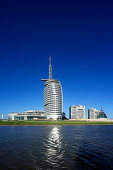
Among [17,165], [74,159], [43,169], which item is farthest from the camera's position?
[74,159]

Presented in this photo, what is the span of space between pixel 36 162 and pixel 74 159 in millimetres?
7229

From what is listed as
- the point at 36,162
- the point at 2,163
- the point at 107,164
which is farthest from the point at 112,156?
the point at 2,163

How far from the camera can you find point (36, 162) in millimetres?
25719

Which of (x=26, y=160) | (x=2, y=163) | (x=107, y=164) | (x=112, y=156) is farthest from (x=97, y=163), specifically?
(x=2, y=163)

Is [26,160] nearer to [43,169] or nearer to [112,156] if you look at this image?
[43,169]

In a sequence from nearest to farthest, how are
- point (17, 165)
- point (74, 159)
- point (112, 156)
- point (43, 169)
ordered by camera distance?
point (43, 169), point (17, 165), point (74, 159), point (112, 156)

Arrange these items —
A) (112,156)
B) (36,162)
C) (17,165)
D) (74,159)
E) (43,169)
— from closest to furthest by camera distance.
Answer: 1. (43,169)
2. (17,165)
3. (36,162)
4. (74,159)
5. (112,156)

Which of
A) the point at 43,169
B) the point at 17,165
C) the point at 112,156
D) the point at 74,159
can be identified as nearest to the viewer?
the point at 43,169

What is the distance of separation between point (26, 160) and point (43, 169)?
5.83m

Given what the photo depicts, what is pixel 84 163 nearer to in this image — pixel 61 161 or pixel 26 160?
pixel 61 161

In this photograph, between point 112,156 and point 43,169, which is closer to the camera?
point 43,169

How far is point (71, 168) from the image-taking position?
2291cm

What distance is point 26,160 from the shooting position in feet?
88.0

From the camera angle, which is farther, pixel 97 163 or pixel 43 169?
pixel 97 163
